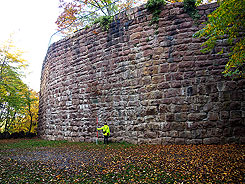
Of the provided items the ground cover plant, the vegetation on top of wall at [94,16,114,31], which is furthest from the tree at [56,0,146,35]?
the ground cover plant

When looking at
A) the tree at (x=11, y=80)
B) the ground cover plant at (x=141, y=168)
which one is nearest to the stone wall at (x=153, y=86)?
the ground cover plant at (x=141, y=168)

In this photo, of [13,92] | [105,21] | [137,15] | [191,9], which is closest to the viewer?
[191,9]

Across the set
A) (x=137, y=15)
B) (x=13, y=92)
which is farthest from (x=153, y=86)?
(x=13, y=92)

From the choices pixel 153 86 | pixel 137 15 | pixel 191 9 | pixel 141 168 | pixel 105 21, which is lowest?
pixel 141 168

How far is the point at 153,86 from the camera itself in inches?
287

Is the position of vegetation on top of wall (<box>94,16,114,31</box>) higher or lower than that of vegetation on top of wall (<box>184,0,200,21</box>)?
higher

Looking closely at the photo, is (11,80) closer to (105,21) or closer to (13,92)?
(13,92)

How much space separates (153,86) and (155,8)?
306cm

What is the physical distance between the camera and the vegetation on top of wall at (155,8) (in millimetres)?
7396

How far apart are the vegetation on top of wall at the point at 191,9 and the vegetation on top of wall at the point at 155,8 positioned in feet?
2.86

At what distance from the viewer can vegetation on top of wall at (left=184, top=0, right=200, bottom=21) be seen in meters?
6.95

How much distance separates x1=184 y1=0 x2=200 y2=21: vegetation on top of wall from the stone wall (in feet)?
0.52

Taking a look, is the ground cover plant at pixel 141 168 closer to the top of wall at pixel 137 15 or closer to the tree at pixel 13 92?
the top of wall at pixel 137 15

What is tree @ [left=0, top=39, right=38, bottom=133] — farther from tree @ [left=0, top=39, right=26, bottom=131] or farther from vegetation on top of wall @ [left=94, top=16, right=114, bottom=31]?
vegetation on top of wall @ [left=94, top=16, right=114, bottom=31]
